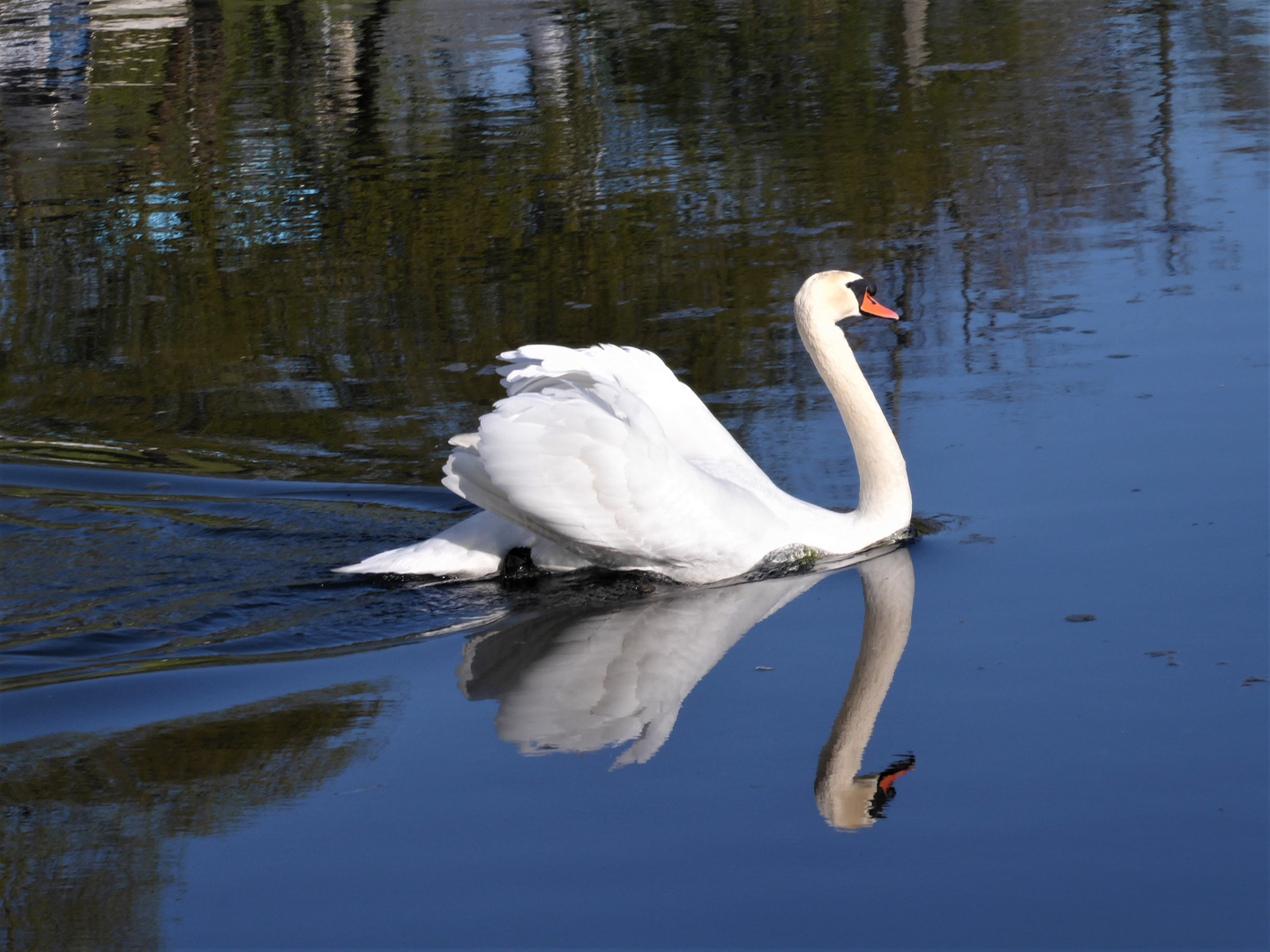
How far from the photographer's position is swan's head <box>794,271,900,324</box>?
6316 millimetres

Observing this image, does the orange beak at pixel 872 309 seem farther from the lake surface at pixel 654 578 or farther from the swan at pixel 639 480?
the lake surface at pixel 654 578

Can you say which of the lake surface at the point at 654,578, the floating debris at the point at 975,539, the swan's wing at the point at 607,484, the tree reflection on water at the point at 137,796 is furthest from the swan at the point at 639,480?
the tree reflection on water at the point at 137,796

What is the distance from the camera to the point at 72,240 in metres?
12.0

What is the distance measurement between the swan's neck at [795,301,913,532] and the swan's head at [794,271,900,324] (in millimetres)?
15

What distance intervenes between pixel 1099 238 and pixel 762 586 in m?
5.13

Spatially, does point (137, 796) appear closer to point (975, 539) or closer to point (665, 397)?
point (665, 397)

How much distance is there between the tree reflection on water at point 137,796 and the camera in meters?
3.72

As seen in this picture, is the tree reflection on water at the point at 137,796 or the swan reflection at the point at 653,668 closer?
the tree reflection on water at the point at 137,796

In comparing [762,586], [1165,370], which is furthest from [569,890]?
[1165,370]

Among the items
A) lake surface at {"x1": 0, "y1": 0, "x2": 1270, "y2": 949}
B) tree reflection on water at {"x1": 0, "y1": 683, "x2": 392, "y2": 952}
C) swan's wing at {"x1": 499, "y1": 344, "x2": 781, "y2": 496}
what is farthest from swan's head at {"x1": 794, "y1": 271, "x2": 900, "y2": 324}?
tree reflection on water at {"x1": 0, "y1": 683, "x2": 392, "y2": 952}

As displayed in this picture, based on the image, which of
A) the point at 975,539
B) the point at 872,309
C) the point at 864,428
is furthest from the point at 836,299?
the point at 975,539

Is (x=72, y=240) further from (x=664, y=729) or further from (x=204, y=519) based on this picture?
(x=664, y=729)

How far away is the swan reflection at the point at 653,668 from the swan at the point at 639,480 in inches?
7.3

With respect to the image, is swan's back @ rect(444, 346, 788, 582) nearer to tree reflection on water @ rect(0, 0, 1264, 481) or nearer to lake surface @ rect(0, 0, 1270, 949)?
lake surface @ rect(0, 0, 1270, 949)
